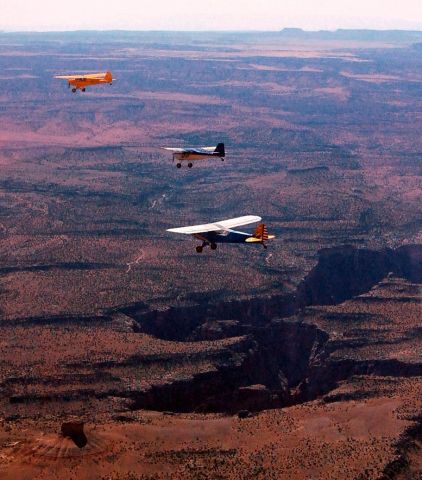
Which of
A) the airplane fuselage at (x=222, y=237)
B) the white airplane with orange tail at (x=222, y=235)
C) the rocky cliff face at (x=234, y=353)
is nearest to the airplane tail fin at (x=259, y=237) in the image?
the white airplane with orange tail at (x=222, y=235)

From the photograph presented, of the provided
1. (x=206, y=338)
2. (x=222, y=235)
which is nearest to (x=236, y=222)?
(x=222, y=235)

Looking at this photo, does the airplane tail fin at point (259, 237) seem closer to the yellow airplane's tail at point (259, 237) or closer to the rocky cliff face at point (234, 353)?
the yellow airplane's tail at point (259, 237)

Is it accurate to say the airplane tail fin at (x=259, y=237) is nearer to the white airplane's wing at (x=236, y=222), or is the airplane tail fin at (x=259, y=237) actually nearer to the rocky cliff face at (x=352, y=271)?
the white airplane's wing at (x=236, y=222)

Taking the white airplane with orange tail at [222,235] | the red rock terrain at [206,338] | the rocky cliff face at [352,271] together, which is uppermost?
the white airplane with orange tail at [222,235]

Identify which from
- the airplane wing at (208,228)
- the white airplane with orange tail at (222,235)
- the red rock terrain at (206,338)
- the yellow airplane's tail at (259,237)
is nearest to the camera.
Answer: the red rock terrain at (206,338)

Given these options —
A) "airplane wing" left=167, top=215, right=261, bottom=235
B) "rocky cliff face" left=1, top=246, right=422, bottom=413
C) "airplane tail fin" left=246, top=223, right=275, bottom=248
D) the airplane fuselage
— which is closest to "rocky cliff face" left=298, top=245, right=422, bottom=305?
"rocky cliff face" left=1, top=246, right=422, bottom=413

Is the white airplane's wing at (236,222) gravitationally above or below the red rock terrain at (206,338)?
above

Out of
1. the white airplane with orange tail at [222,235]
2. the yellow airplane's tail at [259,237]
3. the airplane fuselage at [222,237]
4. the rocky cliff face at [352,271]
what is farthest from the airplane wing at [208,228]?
the rocky cliff face at [352,271]

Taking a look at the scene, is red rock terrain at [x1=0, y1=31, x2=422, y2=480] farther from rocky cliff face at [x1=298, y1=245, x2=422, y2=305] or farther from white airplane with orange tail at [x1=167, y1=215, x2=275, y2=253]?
white airplane with orange tail at [x1=167, y1=215, x2=275, y2=253]

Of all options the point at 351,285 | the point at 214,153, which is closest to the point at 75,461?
the point at 214,153

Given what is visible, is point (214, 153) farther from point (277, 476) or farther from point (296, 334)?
point (277, 476)

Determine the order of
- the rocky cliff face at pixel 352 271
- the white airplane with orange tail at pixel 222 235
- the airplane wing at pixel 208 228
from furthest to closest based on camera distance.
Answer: the rocky cliff face at pixel 352 271 < the airplane wing at pixel 208 228 < the white airplane with orange tail at pixel 222 235

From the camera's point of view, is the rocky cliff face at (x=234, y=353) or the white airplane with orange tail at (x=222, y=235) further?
the rocky cliff face at (x=234, y=353)
